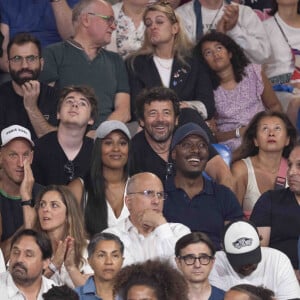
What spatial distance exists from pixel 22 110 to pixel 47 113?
0.64 ft

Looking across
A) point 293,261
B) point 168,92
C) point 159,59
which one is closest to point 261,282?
point 293,261

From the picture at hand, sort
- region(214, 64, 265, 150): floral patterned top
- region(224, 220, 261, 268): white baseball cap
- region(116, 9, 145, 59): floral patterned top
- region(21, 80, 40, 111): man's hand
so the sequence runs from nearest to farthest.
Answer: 1. region(224, 220, 261, 268): white baseball cap
2. region(21, 80, 40, 111): man's hand
3. region(214, 64, 265, 150): floral patterned top
4. region(116, 9, 145, 59): floral patterned top

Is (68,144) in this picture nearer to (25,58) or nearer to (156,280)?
(25,58)

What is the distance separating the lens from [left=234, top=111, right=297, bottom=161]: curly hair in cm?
1082

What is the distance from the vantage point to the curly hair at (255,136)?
1082cm

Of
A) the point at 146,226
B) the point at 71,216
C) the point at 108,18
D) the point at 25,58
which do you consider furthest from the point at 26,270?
Answer: the point at 108,18

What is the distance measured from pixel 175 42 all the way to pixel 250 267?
Result: 295 cm

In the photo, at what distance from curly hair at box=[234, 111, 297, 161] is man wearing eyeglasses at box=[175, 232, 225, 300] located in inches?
77.7

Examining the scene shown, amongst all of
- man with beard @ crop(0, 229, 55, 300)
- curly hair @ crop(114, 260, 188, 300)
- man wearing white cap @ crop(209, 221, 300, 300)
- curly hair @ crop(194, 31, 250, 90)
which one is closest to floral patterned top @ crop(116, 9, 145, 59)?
curly hair @ crop(194, 31, 250, 90)

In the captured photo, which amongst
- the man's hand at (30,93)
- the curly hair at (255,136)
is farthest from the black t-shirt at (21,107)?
the curly hair at (255,136)

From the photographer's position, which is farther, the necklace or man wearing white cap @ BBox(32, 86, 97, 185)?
the necklace

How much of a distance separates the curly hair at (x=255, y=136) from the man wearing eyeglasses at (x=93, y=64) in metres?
1.01

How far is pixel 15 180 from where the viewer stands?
32.7ft

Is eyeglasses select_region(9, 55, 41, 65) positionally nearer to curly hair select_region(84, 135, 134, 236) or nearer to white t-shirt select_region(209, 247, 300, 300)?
curly hair select_region(84, 135, 134, 236)
